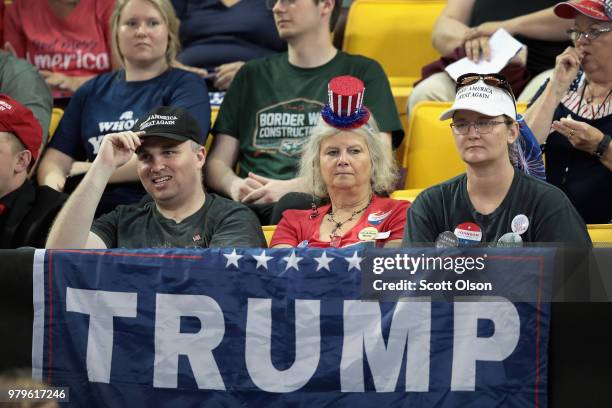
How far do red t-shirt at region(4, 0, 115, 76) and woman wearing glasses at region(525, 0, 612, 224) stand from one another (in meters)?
2.14

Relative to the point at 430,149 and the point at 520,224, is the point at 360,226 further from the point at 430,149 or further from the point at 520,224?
the point at 430,149

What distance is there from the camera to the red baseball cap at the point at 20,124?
3785mm

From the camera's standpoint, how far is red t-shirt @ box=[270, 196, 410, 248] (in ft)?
11.6

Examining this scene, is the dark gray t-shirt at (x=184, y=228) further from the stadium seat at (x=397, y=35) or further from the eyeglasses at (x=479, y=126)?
the stadium seat at (x=397, y=35)

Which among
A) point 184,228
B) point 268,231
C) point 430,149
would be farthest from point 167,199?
point 430,149

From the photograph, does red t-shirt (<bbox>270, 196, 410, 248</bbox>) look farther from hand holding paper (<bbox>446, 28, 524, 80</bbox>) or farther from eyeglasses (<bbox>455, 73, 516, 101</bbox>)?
hand holding paper (<bbox>446, 28, 524, 80</bbox>)

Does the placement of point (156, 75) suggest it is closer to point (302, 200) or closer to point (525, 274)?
point (302, 200)

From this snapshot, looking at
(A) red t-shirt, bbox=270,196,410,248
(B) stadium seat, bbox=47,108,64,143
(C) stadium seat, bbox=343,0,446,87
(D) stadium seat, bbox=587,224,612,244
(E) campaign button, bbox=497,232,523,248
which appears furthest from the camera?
(C) stadium seat, bbox=343,0,446,87

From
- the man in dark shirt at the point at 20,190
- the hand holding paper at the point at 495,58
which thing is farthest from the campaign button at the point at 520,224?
the man in dark shirt at the point at 20,190

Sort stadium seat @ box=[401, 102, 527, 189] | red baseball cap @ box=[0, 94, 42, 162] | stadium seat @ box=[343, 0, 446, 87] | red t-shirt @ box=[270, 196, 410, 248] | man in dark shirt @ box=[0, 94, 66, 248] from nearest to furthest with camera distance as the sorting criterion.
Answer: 1. red t-shirt @ box=[270, 196, 410, 248]
2. man in dark shirt @ box=[0, 94, 66, 248]
3. red baseball cap @ box=[0, 94, 42, 162]
4. stadium seat @ box=[401, 102, 527, 189]
5. stadium seat @ box=[343, 0, 446, 87]

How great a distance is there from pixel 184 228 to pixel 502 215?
105cm

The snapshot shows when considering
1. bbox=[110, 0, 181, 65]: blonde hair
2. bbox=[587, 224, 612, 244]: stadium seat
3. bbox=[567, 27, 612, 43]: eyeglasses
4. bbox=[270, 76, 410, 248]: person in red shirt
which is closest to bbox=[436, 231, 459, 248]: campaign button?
bbox=[270, 76, 410, 248]: person in red shirt

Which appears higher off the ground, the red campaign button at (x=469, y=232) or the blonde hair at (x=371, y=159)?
the blonde hair at (x=371, y=159)

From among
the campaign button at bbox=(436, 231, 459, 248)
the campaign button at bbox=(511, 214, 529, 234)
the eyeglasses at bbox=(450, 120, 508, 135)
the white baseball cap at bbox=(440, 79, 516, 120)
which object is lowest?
the campaign button at bbox=(436, 231, 459, 248)
